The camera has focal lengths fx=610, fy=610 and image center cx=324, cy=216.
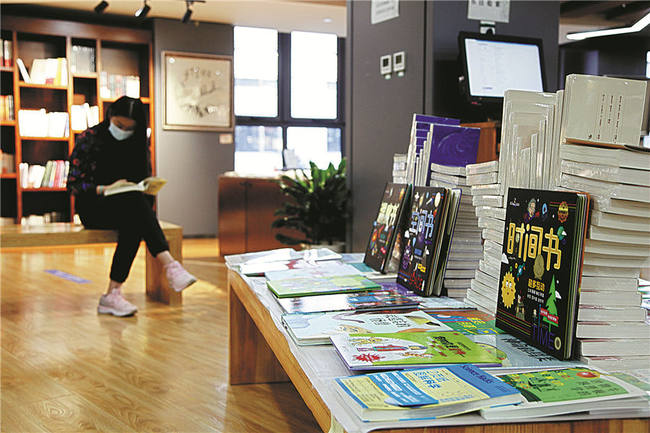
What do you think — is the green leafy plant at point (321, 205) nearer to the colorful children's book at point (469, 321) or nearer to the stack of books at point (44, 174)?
the colorful children's book at point (469, 321)

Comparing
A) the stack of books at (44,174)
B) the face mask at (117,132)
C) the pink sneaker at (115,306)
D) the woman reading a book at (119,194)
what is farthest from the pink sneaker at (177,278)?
the stack of books at (44,174)

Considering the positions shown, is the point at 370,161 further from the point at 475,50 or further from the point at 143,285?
the point at 143,285

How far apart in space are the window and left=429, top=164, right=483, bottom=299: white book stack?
246 inches

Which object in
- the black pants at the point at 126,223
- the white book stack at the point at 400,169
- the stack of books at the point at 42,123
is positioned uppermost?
the stack of books at the point at 42,123

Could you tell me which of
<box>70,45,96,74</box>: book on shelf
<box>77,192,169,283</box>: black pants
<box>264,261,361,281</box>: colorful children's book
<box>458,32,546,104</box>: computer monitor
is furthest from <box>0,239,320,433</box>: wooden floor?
<box>70,45,96,74</box>: book on shelf

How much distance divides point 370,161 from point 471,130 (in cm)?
177

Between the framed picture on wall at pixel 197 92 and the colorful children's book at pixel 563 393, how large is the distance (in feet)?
22.0

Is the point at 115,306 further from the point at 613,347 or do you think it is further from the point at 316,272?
the point at 613,347

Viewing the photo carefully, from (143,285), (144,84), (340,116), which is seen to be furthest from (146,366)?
(340,116)

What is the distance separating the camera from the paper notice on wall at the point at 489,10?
9.75 ft

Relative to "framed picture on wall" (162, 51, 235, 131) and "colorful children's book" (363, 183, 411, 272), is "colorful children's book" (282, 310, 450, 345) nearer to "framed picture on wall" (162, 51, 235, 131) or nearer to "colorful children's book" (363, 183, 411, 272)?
"colorful children's book" (363, 183, 411, 272)

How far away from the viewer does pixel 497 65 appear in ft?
9.29

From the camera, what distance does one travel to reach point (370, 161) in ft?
11.7

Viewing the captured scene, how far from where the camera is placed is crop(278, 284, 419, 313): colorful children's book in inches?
52.3
